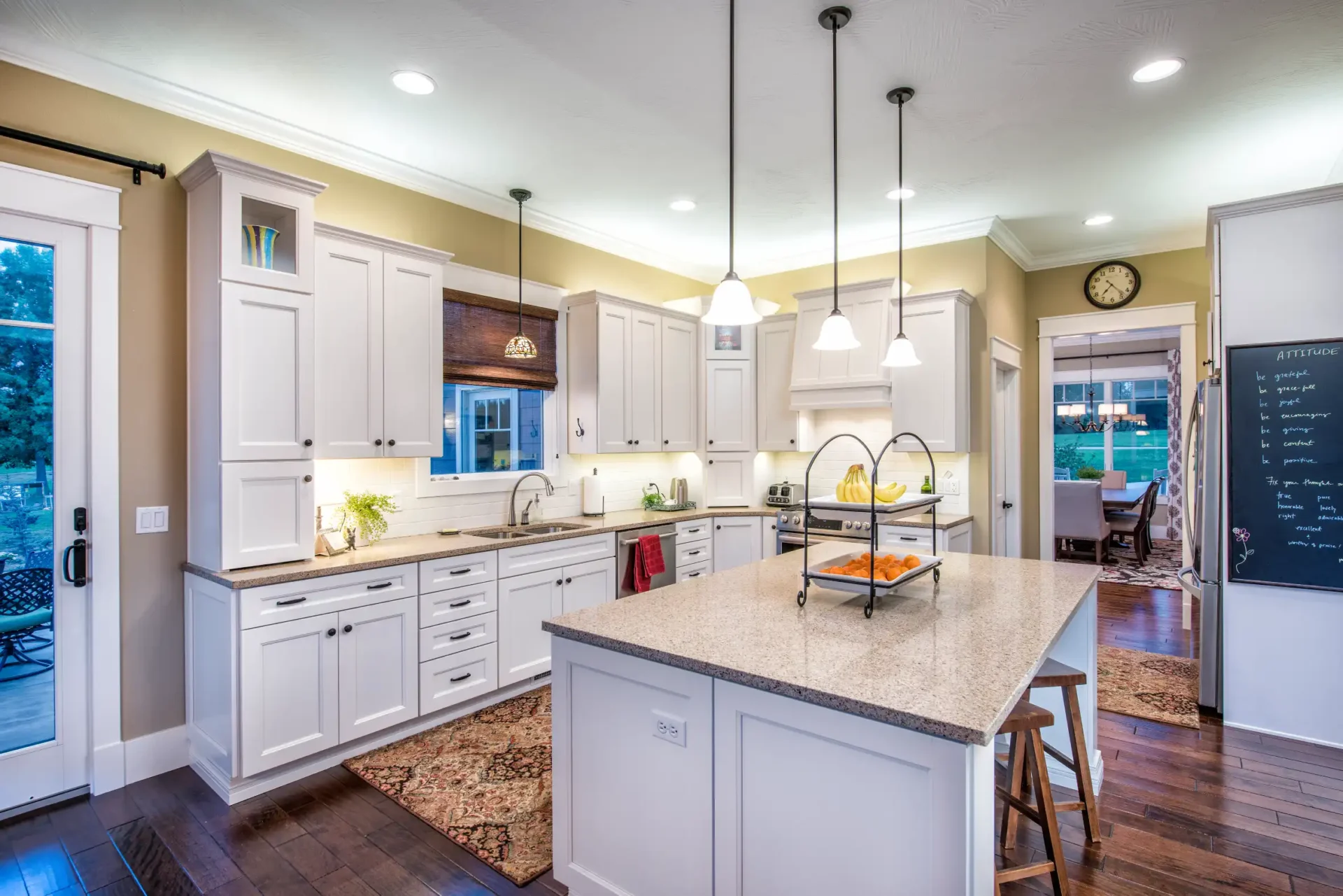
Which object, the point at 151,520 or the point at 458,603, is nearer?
the point at 151,520

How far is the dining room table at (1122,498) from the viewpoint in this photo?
26.8 ft

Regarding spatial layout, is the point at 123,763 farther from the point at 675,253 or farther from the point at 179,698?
the point at 675,253

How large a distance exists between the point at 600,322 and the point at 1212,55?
11.1 ft

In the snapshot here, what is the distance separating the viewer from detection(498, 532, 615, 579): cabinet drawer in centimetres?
374

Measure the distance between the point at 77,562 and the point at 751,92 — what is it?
342 centimetres

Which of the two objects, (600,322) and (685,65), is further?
(600,322)

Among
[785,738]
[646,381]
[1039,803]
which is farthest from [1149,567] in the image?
[785,738]

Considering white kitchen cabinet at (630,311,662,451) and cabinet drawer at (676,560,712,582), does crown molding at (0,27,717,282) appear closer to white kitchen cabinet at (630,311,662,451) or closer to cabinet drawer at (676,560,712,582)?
white kitchen cabinet at (630,311,662,451)

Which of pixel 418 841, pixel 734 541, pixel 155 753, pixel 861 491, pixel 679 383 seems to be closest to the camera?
pixel 861 491

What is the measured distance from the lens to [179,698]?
3.06 m

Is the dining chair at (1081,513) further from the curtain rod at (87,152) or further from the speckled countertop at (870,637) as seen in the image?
the curtain rod at (87,152)

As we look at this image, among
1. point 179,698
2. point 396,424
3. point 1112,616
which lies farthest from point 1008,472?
point 179,698

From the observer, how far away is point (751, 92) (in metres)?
3.06

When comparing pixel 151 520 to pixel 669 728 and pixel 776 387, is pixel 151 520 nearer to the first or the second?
pixel 669 728
